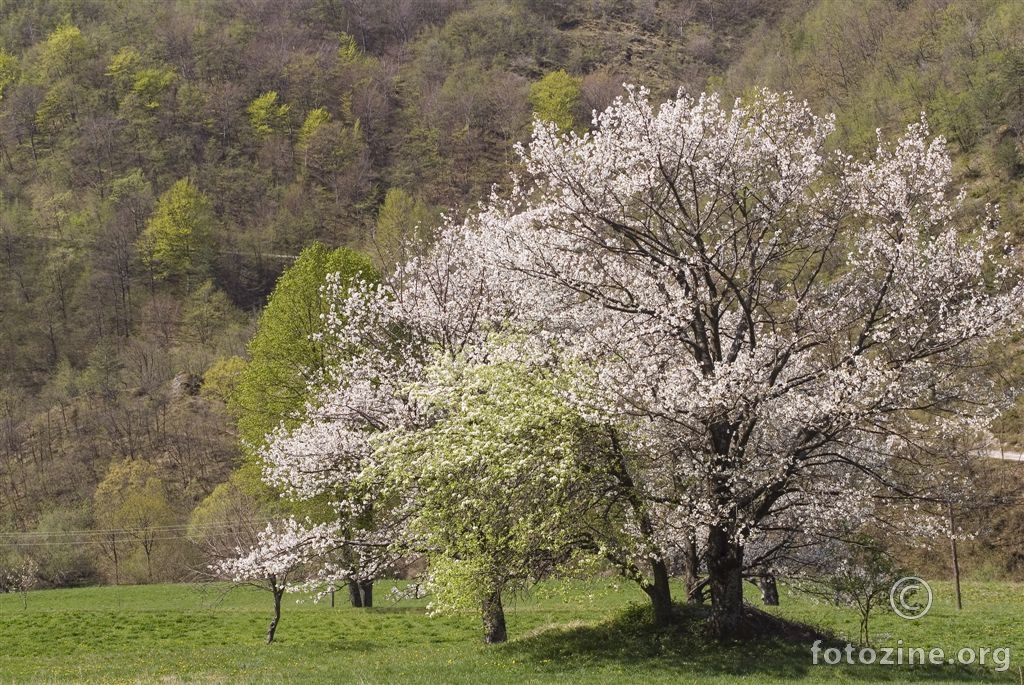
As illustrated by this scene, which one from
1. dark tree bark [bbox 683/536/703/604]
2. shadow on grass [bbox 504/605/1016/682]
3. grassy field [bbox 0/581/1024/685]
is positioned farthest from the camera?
dark tree bark [bbox 683/536/703/604]

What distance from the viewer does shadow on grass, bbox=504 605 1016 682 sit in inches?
703

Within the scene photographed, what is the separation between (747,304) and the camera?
1934cm

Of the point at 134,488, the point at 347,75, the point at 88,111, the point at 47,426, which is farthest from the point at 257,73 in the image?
the point at 134,488

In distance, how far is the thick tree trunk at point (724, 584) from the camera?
64.2ft

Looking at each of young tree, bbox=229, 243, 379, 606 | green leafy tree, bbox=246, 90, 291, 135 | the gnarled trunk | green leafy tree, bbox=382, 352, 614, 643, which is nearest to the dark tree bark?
green leafy tree, bbox=382, 352, 614, 643

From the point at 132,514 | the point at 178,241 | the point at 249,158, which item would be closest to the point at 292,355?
the point at 132,514

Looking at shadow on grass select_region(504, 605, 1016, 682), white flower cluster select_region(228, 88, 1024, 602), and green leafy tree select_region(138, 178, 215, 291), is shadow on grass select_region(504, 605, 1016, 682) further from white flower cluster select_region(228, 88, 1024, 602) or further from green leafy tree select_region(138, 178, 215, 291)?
green leafy tree select_region(138, 178, 215, 291)

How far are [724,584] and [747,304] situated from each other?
5253mm

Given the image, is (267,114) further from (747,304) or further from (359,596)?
(747,304)

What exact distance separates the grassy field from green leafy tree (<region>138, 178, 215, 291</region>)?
7149 cm

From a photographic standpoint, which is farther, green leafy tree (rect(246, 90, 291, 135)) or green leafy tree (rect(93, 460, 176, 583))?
green leafy tree (rect(246, 90, 291, 135))

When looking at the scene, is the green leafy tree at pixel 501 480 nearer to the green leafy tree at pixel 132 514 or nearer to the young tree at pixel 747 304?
the young tree at pixel 747 304

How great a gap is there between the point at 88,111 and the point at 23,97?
26.0ft

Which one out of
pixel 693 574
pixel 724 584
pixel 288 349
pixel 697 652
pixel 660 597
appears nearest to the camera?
pixel 697 652
